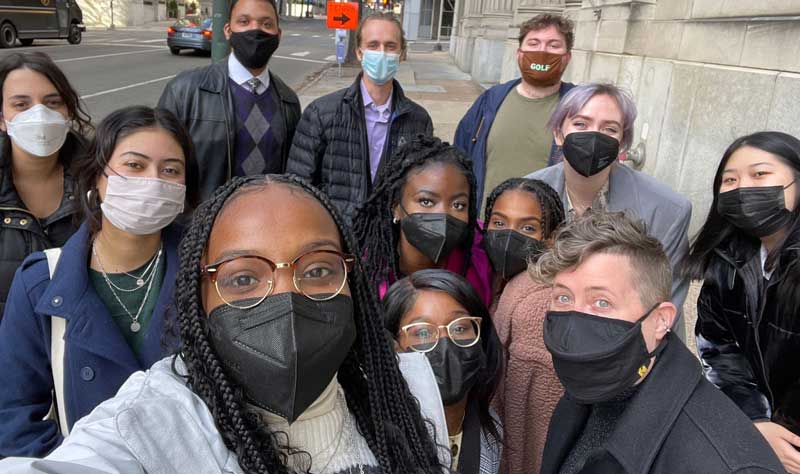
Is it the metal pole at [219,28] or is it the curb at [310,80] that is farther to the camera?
the curb at [310,80]

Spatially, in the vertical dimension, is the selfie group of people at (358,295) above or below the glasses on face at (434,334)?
above

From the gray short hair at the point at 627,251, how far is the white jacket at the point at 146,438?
3.76 ft

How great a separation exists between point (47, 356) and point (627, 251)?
1.85 m

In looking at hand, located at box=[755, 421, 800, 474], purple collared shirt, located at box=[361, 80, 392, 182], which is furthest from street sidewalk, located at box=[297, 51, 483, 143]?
hand, located at box=[755, 421, 800, 474]

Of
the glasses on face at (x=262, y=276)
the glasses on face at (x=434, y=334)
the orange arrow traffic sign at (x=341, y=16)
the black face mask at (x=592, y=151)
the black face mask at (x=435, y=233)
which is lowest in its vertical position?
the glasses on face at (x=434, y=334)

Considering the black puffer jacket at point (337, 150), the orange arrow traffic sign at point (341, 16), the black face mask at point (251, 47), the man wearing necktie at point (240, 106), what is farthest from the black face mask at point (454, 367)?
the orange arrow traffic sign at point (341, 16)

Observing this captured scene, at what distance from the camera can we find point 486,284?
2855 millimetres

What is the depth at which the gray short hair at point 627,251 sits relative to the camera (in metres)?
1.81

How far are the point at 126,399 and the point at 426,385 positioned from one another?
2.48 ft

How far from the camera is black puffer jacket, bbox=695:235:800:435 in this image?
2166 mm

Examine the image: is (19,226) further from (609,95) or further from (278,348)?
(609,95)

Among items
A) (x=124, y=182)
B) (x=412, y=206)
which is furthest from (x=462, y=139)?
(x=124, y=182)

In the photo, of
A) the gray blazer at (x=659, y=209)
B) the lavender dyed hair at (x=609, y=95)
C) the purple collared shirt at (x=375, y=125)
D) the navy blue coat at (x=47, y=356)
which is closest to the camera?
the navy blue coat at (x=47, y=356)

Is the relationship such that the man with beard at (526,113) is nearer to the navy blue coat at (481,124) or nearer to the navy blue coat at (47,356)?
the navy blue coat at (481,124)
